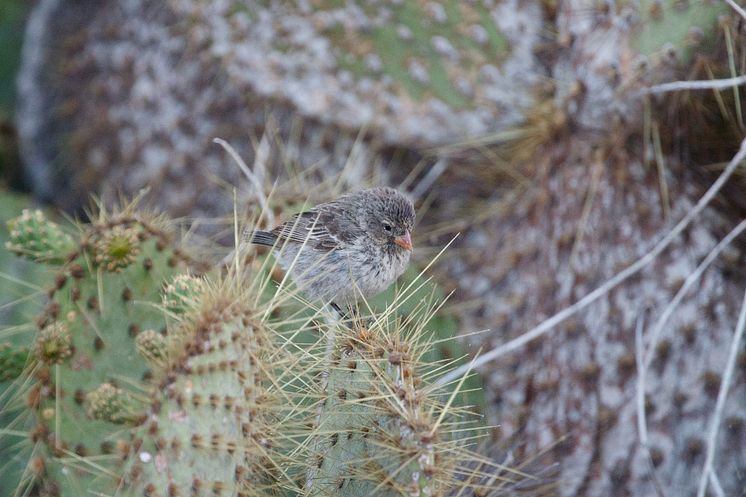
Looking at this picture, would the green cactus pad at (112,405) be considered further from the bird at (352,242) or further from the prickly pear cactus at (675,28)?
the prickly pear cactus at (675,28)

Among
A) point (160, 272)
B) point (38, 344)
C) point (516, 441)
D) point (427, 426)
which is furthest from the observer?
point (516, 441)

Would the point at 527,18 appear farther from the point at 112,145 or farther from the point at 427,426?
the point at 427,426

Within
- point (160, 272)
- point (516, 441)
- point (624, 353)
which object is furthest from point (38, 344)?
point (624, 353)

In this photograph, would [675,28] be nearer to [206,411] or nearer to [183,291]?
[183,291]

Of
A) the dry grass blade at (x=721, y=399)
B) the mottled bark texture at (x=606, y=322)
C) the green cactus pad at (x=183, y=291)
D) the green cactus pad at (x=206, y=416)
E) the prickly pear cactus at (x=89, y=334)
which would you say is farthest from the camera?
the mottled bark texture at (x=606, y=322)

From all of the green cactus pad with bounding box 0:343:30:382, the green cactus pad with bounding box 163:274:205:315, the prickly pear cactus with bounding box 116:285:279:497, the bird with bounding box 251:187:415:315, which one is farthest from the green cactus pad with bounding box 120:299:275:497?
the green cactus pad with bounding box 0:343:30:382

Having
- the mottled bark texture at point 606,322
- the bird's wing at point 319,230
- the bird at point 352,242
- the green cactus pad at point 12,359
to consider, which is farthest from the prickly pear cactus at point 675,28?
the green cactus pad at point 12,359

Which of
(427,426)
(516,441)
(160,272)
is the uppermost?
(427,426)
